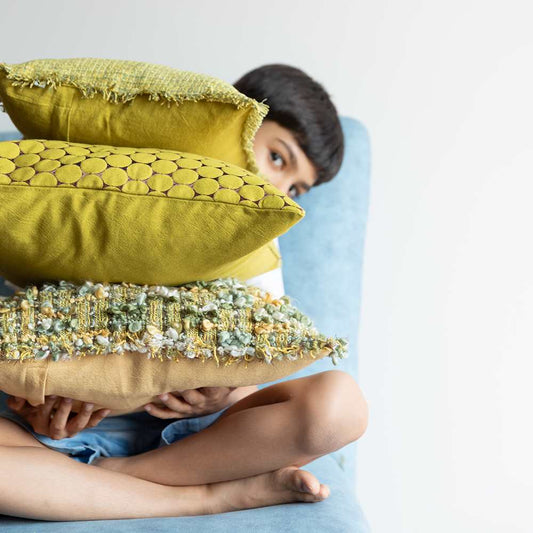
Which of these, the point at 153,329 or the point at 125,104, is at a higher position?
the point at 125,104

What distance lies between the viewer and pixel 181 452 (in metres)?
0.93

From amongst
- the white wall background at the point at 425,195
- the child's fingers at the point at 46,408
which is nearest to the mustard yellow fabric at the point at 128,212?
the child's fingers at the point at 46,408

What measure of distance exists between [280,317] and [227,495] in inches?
11.0

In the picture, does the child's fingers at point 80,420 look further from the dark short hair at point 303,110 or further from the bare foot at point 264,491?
the dark short hair at point 303,110

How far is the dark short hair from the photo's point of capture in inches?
49.9

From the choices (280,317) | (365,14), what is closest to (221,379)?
(280,317)

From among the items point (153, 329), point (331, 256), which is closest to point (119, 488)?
point (153, 329)

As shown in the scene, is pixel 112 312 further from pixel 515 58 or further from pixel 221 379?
pixel 515 58

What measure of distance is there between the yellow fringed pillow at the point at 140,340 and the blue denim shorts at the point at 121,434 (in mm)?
147

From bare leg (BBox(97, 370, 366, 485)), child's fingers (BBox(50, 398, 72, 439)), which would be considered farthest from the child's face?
child's fingers (BBox(50, 398, 72, 439))

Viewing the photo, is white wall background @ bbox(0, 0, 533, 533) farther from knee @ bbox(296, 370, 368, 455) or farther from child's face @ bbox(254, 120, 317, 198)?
knee @ bbox(296, 370, 368, 455)

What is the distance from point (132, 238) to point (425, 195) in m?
1.07

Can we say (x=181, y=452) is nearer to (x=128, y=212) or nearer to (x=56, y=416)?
(x=56, y=416)

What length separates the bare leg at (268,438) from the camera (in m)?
0.87
